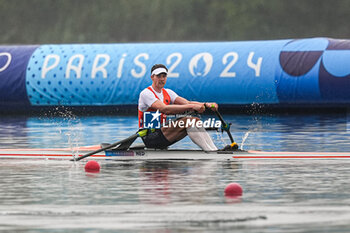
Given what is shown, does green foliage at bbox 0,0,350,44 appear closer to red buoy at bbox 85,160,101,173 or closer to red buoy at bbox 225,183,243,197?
red buoy at bbox 85,160,101,173

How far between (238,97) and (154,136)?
13251 mm

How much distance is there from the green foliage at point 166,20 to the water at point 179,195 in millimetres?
39486

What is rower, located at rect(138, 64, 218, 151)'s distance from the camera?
14.8 m

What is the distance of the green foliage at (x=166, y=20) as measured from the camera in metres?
56.7

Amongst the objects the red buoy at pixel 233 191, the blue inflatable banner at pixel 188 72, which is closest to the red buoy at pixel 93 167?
the red buoy at pixel 233 191

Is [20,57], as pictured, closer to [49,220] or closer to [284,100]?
[284,100]

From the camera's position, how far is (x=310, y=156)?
1470cm

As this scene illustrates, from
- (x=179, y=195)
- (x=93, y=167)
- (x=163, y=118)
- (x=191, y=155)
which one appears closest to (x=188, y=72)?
(x=163, y=118)

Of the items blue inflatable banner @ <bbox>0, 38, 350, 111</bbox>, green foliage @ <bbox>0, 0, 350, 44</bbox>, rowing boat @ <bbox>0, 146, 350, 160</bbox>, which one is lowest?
rowing boat @ <bbox>0, 146, 350, 160</bbox>

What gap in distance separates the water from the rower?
69cm

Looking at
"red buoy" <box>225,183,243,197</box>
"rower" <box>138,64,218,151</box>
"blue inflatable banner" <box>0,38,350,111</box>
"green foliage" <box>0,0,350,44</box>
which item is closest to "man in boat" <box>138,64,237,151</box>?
"rower" <box>138,64,218,151</box>

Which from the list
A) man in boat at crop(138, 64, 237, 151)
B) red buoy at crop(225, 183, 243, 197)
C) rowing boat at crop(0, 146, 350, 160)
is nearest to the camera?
red buoy at crop(225, 183, 243, 197)

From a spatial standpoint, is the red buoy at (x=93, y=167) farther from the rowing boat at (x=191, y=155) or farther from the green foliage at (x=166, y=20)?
the green foliage at (x=166, y=20)

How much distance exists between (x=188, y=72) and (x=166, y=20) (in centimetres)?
3149
